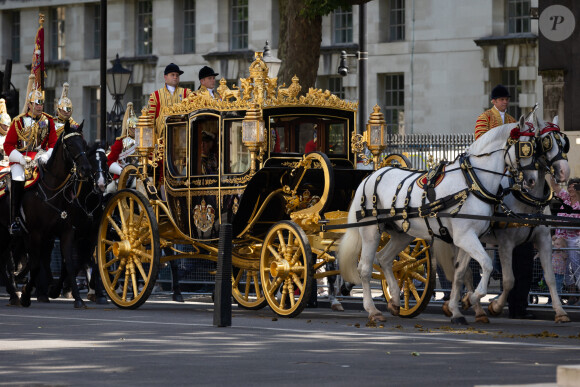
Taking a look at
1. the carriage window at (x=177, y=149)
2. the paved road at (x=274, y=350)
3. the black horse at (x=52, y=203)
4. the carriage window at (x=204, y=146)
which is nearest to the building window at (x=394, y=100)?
the black horse at (x=52, y=203)

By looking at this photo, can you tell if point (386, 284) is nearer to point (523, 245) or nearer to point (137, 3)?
point (523, 245)

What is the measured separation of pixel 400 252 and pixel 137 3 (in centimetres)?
4384

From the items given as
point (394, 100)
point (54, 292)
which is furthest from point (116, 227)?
point (394, 100)

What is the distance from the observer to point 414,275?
57.8 feet

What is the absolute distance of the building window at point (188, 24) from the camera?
191ft

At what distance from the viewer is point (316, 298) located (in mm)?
20188

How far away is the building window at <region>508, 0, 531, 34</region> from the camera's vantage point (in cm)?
4916

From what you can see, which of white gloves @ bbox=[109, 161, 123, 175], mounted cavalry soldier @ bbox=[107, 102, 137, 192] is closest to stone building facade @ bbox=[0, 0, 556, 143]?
mounted cavalry soldier @ bbox=[107, 102, 137, 192]

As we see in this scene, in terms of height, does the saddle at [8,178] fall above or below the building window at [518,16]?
below

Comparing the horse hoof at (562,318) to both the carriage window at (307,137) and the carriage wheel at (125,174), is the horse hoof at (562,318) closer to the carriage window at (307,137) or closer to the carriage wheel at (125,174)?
the carriage window at (307,137)

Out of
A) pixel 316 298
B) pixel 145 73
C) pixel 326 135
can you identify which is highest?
pixel 145 73

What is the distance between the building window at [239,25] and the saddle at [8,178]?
3480cm

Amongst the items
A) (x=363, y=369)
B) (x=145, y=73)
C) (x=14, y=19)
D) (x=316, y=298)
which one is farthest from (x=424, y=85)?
(x=363, y=369)

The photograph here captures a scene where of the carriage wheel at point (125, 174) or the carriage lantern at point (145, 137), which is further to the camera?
the carriage wheel at point (125, 174)
